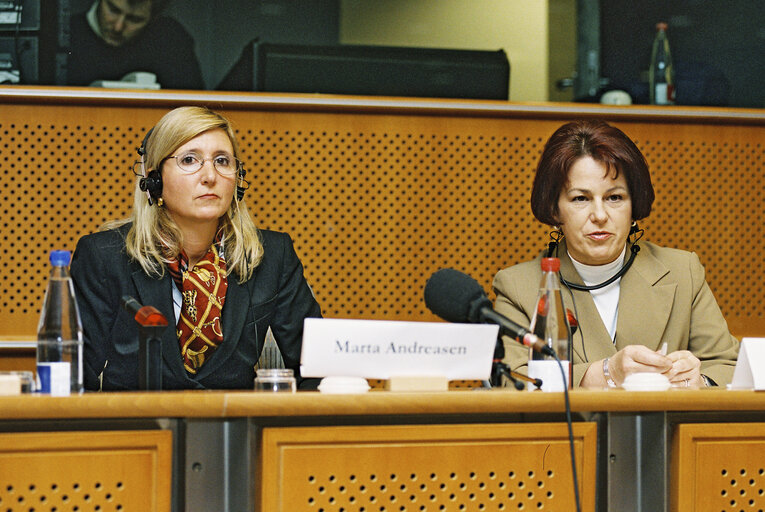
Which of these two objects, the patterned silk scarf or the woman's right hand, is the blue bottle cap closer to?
the patterned silk scarf

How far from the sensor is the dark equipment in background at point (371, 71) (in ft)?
11.7

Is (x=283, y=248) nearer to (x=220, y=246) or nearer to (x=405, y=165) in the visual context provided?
(x=220, y=246)

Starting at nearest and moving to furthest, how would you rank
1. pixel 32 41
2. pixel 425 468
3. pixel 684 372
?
1. pixel 425 468
2. pixel 684 372
3. pixel 32 41

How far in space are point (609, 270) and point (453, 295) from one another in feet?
3.25

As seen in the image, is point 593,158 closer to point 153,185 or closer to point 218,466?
point 153,185

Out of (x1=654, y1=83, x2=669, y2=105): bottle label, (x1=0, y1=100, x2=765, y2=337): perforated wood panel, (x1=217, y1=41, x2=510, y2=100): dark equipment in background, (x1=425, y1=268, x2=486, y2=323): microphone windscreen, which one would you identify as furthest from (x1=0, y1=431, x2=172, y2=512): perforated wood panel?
(x1=654, y1=83, x2=669, y2=105): bottle label

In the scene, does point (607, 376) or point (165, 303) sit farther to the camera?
point (165, 303)

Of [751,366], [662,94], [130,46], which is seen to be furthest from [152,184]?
[662,94]

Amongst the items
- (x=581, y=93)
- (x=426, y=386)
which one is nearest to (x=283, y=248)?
(x=426, y=386)

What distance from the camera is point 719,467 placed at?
1.63 metres

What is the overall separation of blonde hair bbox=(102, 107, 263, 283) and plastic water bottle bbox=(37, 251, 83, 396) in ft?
2.03

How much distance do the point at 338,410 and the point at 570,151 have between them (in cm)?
131

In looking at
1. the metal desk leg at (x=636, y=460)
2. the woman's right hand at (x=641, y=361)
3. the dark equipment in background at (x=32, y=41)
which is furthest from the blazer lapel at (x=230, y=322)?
the dark equipment in background at (x=32, y=41)

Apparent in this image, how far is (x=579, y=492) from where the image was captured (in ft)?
5.25
